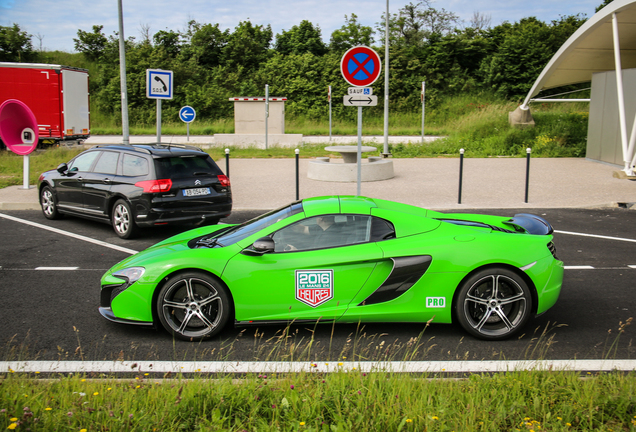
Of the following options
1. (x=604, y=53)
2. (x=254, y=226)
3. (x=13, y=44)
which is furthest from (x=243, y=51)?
(x=254, y=226)

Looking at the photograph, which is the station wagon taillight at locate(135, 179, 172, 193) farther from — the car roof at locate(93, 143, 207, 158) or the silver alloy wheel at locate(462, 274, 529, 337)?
the silver alloy wheel at locate(462, 274, 529, 337)

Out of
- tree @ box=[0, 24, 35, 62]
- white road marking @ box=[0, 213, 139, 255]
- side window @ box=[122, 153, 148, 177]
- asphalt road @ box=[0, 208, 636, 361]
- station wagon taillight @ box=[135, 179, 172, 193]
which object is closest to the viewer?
asphalt road @ box=[0, 208, 636, 361]

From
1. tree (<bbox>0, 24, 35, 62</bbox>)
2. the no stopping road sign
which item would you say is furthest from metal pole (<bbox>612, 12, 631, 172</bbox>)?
tree (<bbox>0, 24, 35, 62</bbox>)

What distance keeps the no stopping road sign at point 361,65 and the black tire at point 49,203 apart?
5907 millimetres

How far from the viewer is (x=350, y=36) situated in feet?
161

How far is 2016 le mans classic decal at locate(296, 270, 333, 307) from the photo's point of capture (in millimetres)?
4531

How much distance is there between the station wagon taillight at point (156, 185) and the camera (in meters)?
8.57

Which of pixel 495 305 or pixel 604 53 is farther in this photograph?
pixel 604 53

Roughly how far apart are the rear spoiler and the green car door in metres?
1.62

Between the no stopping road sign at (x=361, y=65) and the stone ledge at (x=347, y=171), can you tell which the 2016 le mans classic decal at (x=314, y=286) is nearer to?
the no stopping road sign at (x=361, y=65)

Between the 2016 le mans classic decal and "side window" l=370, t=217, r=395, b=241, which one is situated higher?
"side window" l=370, t=217, r=395, b=241

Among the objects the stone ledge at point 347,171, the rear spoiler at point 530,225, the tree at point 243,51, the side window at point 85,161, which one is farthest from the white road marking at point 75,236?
the tree at point 243,51

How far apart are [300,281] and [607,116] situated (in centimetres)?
1802

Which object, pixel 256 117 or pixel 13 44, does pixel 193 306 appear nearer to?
pixel 256 117
